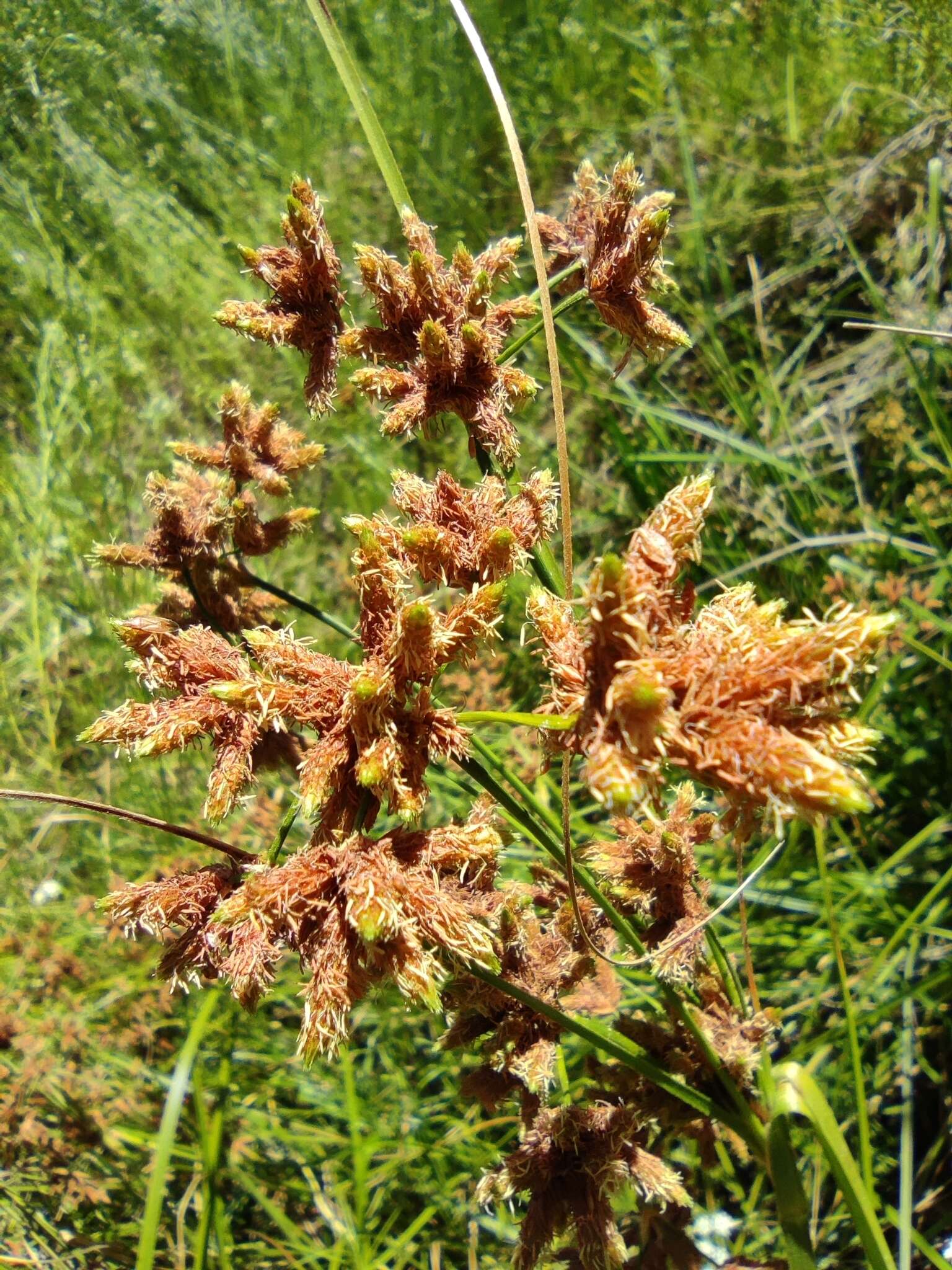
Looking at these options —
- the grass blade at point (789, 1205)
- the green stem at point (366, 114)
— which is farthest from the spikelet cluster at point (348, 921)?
the green stem at point (366, 114)

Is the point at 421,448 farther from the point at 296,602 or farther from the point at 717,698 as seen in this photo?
the point at 717,698

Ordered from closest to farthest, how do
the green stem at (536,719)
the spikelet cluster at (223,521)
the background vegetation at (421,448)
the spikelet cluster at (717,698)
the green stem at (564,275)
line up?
the spikelet cluster at (717,698), the green stem at (536,719), the green stem at (564,275), the spikelet cluster at (223,521), the background vegetation at (421,448)

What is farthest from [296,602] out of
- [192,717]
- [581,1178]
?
[581,1178]

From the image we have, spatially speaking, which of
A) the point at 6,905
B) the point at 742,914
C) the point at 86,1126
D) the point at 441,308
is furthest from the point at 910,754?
the point at 6,905

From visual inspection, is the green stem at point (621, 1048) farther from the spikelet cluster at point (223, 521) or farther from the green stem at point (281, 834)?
the spikelet cluster at point (223, 521)

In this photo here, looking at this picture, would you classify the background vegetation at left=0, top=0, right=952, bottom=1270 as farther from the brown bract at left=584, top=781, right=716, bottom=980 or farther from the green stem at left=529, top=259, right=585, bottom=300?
the green stem at left=529, top=259, right=585, bottom=300
